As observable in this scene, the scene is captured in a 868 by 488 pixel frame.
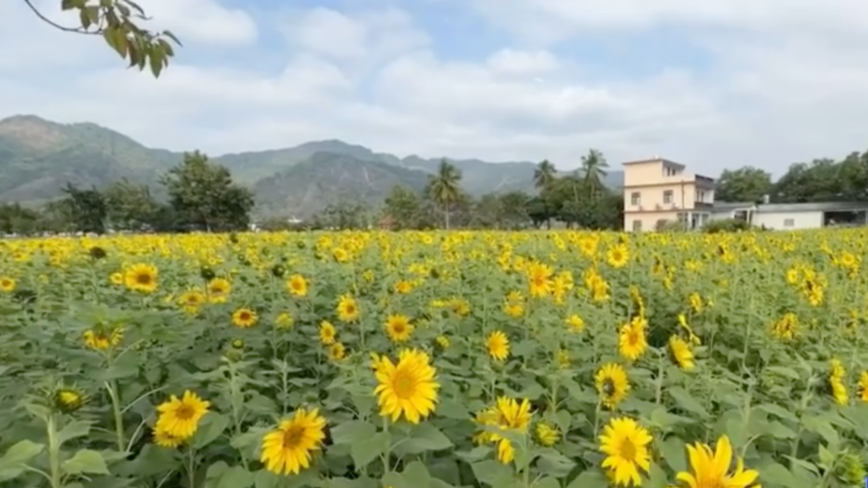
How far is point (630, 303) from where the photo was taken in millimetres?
3086

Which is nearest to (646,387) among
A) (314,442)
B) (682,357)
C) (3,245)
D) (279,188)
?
(682,357)

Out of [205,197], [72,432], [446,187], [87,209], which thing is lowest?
[72,432]

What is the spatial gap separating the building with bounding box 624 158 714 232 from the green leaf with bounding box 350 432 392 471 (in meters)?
50.9

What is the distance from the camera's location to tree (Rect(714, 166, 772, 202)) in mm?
68688

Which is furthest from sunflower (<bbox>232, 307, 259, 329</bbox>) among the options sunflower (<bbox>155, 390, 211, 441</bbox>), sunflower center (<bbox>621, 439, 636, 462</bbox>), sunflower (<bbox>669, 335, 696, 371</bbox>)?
sunflower center (<bbox>621, 439, 636, 462</bbox>)

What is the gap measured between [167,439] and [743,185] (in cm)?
7770

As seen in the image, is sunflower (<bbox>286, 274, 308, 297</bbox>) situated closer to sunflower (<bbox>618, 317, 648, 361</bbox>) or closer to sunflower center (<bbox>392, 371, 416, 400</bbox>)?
sunflower (<bbox>618, 317, 648, 361</bbox>)

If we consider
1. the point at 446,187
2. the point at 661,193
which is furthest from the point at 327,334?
the point at 661,193

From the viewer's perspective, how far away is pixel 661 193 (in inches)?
2058

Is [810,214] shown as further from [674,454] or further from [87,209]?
[674,454]

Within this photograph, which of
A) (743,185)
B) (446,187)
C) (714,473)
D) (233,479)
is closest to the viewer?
(714,473)

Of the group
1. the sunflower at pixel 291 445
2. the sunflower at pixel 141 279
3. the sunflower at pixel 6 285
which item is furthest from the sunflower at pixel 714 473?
the sunflower at pixel 6 285

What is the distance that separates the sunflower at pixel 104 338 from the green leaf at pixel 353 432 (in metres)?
0.67

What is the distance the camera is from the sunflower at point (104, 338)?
4.65ft
